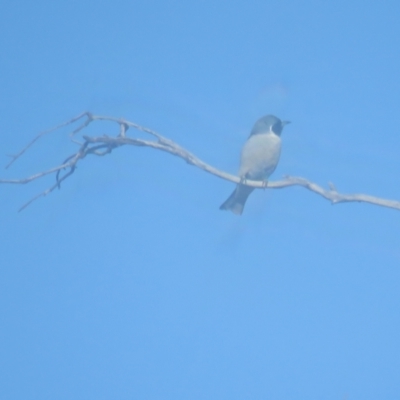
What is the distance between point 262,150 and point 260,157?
2.4 inches

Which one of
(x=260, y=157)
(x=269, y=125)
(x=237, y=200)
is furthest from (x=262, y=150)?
(x=237, y=200)

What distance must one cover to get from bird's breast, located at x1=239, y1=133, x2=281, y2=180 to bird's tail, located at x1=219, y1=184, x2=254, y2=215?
28 centimetres

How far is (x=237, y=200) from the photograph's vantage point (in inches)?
207

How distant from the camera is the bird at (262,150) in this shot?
555 cm

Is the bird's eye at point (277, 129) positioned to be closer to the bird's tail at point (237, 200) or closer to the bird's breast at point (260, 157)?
the bird's breast at point (260, 157)

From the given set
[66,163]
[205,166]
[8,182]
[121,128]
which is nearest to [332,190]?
[205,166]

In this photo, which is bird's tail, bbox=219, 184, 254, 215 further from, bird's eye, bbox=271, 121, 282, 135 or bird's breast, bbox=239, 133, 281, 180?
bird's eye, bbox=271, 121, 282, 135

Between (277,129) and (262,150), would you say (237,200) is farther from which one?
(277,129)

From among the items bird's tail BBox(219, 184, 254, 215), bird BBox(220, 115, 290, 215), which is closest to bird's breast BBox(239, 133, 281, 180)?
bird BBox(220, 115, 290, 215)

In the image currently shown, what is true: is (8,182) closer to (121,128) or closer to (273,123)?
(121,128)

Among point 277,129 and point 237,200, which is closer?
point 237,200

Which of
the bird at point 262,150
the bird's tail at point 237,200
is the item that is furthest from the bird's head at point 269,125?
the bird's tail at point 237,200

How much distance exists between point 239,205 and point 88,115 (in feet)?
5.72

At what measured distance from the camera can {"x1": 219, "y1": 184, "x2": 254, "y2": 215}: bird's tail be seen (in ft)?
17.1
